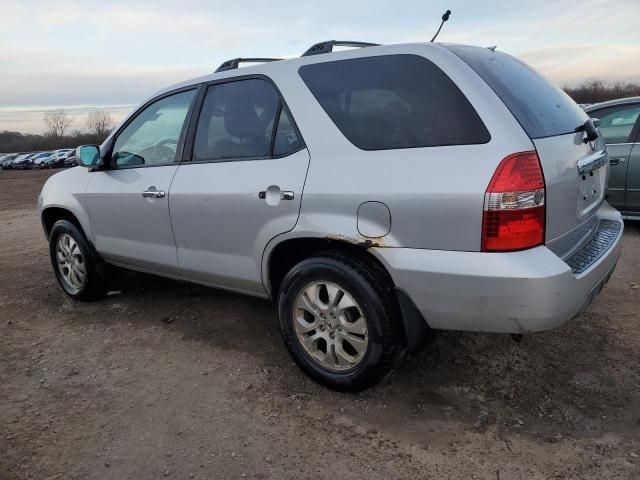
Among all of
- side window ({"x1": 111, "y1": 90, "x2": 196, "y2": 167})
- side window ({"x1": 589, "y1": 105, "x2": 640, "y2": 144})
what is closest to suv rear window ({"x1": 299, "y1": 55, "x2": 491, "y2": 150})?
side window ({"x1": 111, "y1": 90, "x2": 196, "y2": 167})

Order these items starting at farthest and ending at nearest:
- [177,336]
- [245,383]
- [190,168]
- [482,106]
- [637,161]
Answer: [637,161] → [177,336] → [190,168] → [245,383] → [482,106]

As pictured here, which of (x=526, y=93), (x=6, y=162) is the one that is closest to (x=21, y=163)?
(x=6, y=162)

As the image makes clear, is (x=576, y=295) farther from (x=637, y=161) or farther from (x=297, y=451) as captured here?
(x=637, y=161)

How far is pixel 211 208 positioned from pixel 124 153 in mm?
1258

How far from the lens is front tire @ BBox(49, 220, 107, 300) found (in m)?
4.43

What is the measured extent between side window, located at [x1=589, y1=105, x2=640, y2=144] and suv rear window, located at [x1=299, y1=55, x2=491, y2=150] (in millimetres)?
4285

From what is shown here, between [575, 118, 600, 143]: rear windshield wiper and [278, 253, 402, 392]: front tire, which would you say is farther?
[575, 118, 600, 143]: rear windshield wiper

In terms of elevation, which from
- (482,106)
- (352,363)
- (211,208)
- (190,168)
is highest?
(482,106)

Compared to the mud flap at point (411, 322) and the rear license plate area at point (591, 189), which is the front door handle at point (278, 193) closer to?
the mud flap at point (411, 322)

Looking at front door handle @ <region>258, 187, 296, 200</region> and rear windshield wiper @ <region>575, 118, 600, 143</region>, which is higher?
rear windshield wiper @ <region>575, 118, 600, 143</region>

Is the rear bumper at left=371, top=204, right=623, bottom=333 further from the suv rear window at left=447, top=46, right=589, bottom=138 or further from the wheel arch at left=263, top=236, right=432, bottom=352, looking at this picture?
the suv rear window at left=447, top=46, right=589, bottom=138

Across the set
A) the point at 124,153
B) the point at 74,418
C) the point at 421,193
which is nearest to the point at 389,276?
the point at 421,193

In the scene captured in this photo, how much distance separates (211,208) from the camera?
3.25 m

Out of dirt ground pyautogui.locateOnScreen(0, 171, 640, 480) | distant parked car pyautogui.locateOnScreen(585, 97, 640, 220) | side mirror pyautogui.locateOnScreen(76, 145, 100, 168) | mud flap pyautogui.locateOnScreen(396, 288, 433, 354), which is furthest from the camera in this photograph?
distant parked car pyautogui.locateOnScreen(585, 97, 640, 220)
